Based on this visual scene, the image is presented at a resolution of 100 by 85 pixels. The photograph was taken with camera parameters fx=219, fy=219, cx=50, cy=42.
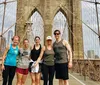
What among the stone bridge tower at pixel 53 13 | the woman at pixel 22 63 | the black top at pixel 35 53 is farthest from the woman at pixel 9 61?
the stone bridge tower at pixel 53 13

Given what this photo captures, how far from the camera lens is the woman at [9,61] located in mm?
4090

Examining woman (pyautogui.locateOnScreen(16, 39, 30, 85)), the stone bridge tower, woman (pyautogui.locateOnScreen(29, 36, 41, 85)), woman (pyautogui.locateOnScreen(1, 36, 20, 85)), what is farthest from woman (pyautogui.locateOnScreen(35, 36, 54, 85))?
the stone bridge tower

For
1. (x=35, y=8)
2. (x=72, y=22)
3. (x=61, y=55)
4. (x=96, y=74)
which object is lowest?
(x=96, y=74)

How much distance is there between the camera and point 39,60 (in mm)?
4199

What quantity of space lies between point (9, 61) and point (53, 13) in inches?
634

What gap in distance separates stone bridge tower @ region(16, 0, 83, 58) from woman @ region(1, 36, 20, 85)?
14.0 metres

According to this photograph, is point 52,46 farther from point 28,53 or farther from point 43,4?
point 43,4

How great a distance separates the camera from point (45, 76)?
4.07 m

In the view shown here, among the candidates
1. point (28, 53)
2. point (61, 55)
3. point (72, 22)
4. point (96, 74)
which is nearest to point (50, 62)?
point (61, 55)

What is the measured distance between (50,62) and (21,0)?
16.3 metres

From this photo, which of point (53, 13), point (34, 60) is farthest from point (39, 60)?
point (53, 13)

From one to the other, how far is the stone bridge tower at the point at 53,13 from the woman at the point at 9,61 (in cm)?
1403

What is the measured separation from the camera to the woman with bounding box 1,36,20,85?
409cm

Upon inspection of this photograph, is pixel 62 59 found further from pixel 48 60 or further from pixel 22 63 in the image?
pixel 22 63
